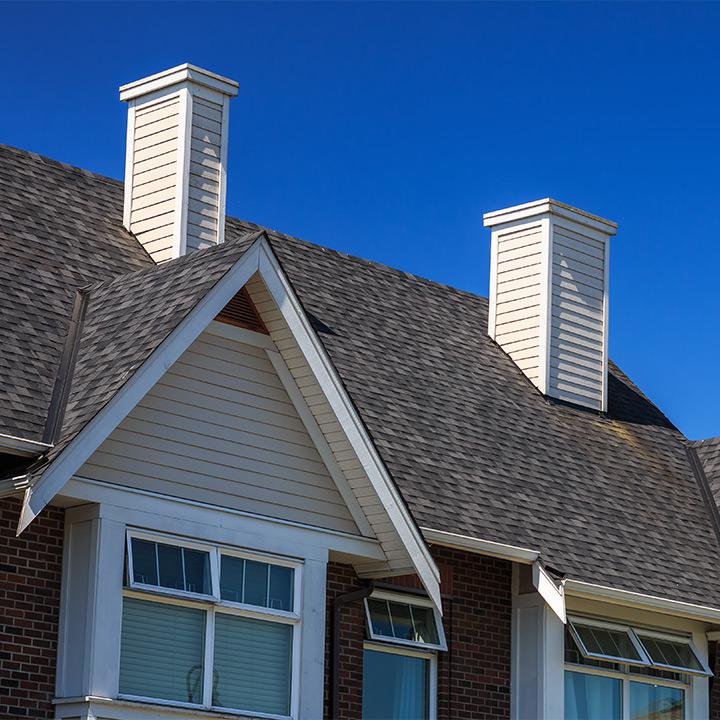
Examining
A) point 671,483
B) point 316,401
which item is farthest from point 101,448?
point 671,483

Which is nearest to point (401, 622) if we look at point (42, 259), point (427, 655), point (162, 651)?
point (427, 655)

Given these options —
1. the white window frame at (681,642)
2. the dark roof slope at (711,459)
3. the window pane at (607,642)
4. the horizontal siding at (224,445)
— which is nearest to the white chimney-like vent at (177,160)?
the horizontal siding at (224,445)

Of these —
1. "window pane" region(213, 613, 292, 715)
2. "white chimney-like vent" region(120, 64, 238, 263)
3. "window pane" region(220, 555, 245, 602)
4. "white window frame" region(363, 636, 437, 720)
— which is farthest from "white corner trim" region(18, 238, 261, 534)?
"white chimney-like vent" region(120, 64, 238, 263)

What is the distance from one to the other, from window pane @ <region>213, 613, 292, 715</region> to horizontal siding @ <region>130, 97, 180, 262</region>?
5.33m

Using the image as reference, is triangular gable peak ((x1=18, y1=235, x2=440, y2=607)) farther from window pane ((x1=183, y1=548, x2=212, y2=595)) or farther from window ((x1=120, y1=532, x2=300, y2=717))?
window pane ((x1=183, y1=548, x2=212, y2=595))

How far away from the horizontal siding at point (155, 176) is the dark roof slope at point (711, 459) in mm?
7847

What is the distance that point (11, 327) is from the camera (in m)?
14.6

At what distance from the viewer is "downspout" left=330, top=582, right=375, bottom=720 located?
15211 millimetres

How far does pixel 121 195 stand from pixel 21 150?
4.14ft

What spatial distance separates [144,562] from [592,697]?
606 centimetres

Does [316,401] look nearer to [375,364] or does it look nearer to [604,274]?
[375,364]

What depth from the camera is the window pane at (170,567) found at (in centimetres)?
1362

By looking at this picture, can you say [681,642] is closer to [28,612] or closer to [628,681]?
[628,681]

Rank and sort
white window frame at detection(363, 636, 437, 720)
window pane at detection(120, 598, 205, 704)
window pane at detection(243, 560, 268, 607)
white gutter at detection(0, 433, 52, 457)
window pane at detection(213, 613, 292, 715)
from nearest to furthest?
1. white gutter at detection(0, 433, 52, 457)
2. window pane at detection(120, 598, 205, 704)
3. window pane at detection(213, 613, 292, 715)
4. window pane at detection(243, 560, 268, 607)
5. white window frame at detection(363, 636, 437, 720)
